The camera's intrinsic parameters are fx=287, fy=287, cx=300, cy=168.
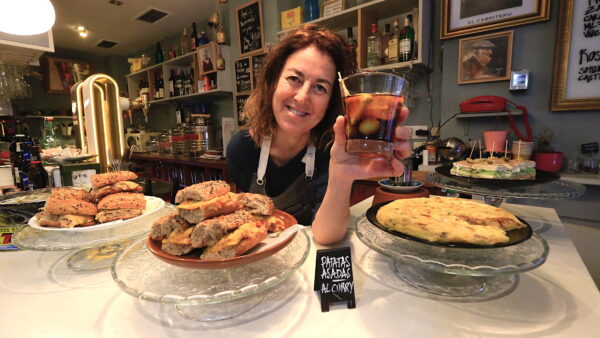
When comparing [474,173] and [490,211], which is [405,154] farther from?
[474,173]

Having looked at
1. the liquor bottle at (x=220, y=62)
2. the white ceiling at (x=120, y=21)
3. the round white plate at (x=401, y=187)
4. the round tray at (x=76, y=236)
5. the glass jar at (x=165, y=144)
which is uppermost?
the white ceiling at (x=120, y=21)

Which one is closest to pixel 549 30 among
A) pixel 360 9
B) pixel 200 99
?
pixel 360 9

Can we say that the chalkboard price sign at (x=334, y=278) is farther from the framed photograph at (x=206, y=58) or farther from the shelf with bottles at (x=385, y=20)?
the framed photograph at (x=206, y=58)

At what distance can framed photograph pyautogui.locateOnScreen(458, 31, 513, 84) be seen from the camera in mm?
2367

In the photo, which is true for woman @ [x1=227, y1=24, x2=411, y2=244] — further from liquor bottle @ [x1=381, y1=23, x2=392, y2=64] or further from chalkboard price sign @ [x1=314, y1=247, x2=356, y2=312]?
liquor bottle @ [x1=381, y1=23, x2=392, y2=64]

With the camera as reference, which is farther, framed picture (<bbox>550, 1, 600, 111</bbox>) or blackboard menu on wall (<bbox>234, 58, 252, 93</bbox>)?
blackboard menu on wall (<bbox>234, 58, 252, 93</bbox>)

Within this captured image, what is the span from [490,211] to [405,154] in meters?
0.28

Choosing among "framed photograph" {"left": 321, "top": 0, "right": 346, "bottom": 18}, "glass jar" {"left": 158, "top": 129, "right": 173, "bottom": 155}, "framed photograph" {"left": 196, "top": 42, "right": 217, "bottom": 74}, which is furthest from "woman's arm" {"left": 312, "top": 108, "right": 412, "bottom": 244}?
"glass jar" {"left": 158, "top": 129, "right": 173, "bottom": 155}

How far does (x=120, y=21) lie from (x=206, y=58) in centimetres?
168

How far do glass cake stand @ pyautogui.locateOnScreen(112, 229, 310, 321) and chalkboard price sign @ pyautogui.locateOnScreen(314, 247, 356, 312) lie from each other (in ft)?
0.17

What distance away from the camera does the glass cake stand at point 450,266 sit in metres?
0.58

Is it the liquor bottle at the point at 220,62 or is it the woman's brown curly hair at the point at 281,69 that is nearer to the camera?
the woman's brown curly hair at the point at 281,69

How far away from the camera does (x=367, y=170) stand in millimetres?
881

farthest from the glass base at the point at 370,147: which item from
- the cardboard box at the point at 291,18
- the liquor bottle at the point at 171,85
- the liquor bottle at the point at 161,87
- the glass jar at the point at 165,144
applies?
the liquor bottle at the point at 161,87
